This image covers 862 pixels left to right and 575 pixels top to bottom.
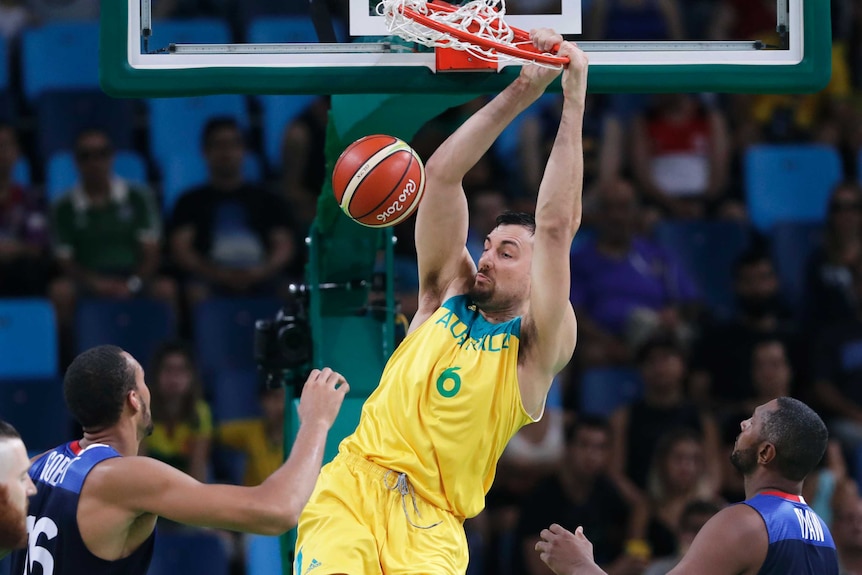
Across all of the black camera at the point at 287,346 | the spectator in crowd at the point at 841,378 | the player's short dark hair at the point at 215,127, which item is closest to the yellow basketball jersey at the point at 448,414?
the black camera at the point at 287,346

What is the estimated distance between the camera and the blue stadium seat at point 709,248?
10.1 meters

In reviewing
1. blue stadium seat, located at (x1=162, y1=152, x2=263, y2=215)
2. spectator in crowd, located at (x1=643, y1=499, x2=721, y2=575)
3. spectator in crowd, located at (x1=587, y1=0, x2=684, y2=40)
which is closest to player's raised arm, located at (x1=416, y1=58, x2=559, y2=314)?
spectator in crowd, located at (x1=643, y1=499, x2=721, y2=575)

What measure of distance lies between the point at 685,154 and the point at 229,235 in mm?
3291

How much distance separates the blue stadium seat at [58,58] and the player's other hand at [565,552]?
20.3 feet

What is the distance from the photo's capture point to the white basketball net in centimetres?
513

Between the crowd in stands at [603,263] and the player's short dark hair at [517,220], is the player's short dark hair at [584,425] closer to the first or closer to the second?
the crowd in stands at [603,263]

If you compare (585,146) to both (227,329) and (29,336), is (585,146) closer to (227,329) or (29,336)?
(227,329)

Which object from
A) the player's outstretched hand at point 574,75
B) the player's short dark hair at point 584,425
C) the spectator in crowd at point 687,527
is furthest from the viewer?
the player's short dark hair at point 584,425

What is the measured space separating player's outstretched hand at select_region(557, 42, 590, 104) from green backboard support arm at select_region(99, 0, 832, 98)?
258 millimetres

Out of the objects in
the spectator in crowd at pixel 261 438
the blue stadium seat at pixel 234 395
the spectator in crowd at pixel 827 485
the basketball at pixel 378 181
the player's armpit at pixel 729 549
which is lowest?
the spectator in crowd at pixel 827 485

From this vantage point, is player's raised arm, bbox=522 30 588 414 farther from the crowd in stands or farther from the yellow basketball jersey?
the crowd in stands

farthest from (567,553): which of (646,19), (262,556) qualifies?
(646,19)

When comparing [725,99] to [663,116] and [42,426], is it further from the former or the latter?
[42,426]

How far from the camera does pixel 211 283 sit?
9445mm
